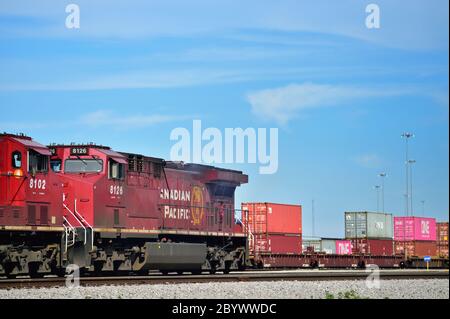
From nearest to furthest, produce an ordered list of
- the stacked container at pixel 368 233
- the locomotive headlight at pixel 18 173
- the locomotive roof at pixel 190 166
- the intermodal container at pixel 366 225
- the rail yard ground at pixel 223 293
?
1. the rail yard ground at pixel 223 293
2. the locomotive headlight at pixel 18 173
3. the locomotive roof at pixel 190 166
4. the stacked container at pixel 368 233
5. the intermodal container at pixel 366 225

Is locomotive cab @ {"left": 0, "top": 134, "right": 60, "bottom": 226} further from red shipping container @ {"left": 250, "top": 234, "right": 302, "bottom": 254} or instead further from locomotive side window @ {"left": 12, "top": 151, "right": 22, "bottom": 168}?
red shipping container @ {"left": 250, "top": 234, "right": 302, "bottom": 254}

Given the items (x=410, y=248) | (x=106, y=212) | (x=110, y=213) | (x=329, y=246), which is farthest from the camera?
(x=410, y=248)

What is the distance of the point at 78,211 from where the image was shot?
26016mm

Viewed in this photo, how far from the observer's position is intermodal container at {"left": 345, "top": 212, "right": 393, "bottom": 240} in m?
52.3

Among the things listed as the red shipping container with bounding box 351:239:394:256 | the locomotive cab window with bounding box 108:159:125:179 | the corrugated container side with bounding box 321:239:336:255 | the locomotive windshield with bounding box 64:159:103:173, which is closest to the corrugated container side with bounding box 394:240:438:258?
the red shipping container with bounding box 351:239:394:256

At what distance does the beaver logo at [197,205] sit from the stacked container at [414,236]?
26481mm

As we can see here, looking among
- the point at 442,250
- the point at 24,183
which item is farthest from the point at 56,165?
the point at 442,250

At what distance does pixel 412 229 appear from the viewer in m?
56.0

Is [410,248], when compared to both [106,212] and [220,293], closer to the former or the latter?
[106,212]

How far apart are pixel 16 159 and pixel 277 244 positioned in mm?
22246

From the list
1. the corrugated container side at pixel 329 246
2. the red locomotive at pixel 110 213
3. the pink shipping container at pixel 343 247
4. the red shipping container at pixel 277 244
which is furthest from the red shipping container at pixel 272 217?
the corrugated container side at pixel 329 246

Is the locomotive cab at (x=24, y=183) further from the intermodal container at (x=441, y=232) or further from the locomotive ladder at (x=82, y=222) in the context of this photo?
the intermodal container at (x=441, y=232)

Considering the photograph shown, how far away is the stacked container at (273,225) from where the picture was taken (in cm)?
4238
